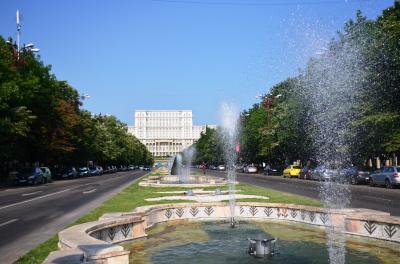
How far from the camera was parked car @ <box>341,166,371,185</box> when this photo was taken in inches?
1635

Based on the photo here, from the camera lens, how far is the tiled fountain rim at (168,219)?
7.93 metres

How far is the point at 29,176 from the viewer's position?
45.8 meters

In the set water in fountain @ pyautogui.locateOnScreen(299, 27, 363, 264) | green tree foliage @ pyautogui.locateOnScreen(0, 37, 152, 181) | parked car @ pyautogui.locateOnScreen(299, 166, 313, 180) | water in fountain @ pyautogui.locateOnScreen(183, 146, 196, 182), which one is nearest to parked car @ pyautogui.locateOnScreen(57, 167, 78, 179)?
green tree foliage @ pyautogui.locateOnScreen(0, 37, 152, 181)

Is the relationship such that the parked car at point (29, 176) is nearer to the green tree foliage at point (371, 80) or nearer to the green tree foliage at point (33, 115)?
the green tree foliage at point (33, 115)

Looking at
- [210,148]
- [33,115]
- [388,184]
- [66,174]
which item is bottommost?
[388,184]

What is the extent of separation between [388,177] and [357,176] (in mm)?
6647

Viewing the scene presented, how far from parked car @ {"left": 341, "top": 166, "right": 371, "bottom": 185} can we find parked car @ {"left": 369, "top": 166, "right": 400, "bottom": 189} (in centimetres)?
273

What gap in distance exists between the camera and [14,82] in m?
41.2

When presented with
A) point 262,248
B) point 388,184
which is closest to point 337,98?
point 388,184

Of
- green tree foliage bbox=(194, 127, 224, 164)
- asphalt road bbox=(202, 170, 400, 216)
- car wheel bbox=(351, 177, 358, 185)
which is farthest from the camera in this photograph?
green tree foliage bbox=(194, 127, 224, 164)

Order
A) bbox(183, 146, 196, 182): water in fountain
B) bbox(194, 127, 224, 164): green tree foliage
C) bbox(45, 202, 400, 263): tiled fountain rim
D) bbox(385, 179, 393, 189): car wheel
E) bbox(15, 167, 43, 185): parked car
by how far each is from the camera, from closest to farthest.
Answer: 1. bbox(45, 202, 400, 263): tiled fountain rim
2. bbox(385, 179, 393, 189): car wheel
3. bbox(15, 167, 43, 185): parked car
4. bbox(183, 146, 196, 182): water in fountain
5. bbox(194, 127, 224, 164): green tree foliage

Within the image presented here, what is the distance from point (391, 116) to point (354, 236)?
26.2 meters

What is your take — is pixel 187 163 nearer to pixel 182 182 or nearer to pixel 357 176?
pixel 182 182

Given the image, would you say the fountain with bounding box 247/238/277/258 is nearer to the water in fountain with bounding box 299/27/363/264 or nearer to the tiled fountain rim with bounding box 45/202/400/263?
the tiled fountain rim with bounding box 45/202/400/263
